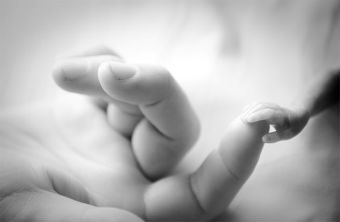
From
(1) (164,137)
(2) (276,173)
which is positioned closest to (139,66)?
(1) (164,137)

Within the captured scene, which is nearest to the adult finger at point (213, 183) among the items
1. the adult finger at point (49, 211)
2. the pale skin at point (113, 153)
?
the pale skin at point (113, 153)

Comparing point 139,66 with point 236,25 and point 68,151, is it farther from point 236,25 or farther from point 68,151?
point 236,25

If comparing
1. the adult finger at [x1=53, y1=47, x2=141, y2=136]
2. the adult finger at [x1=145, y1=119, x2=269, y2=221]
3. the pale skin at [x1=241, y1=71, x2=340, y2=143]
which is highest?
the adult finger at [x1=53, y1=47, x2=141, y2=136]

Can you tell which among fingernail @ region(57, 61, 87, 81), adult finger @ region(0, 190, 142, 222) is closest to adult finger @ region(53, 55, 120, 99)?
fingernail @ region(57, 61, 87, 81)

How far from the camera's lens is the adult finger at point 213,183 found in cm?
44

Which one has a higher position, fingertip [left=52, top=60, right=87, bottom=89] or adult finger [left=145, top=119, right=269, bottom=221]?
fingertip [left=52, top=60, right=87, bottom=89]

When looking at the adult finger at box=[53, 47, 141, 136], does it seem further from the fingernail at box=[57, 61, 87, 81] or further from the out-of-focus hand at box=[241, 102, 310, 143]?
the out-of-focus hand at box=[241, 102, 310, 143]

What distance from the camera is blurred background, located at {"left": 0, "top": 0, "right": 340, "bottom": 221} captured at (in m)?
0.50

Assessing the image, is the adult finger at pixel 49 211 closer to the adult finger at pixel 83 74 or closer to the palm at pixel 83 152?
the palm at pixel 83 152

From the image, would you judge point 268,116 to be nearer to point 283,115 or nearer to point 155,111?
point 283,115

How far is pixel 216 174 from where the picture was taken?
46 cm

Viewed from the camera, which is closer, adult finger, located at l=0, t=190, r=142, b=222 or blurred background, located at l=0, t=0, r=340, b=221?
adult finger, located at l=0, t=190, r=142, b=222

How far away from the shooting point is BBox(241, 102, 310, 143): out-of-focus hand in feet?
1.35

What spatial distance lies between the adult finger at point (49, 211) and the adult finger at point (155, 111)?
127mm
